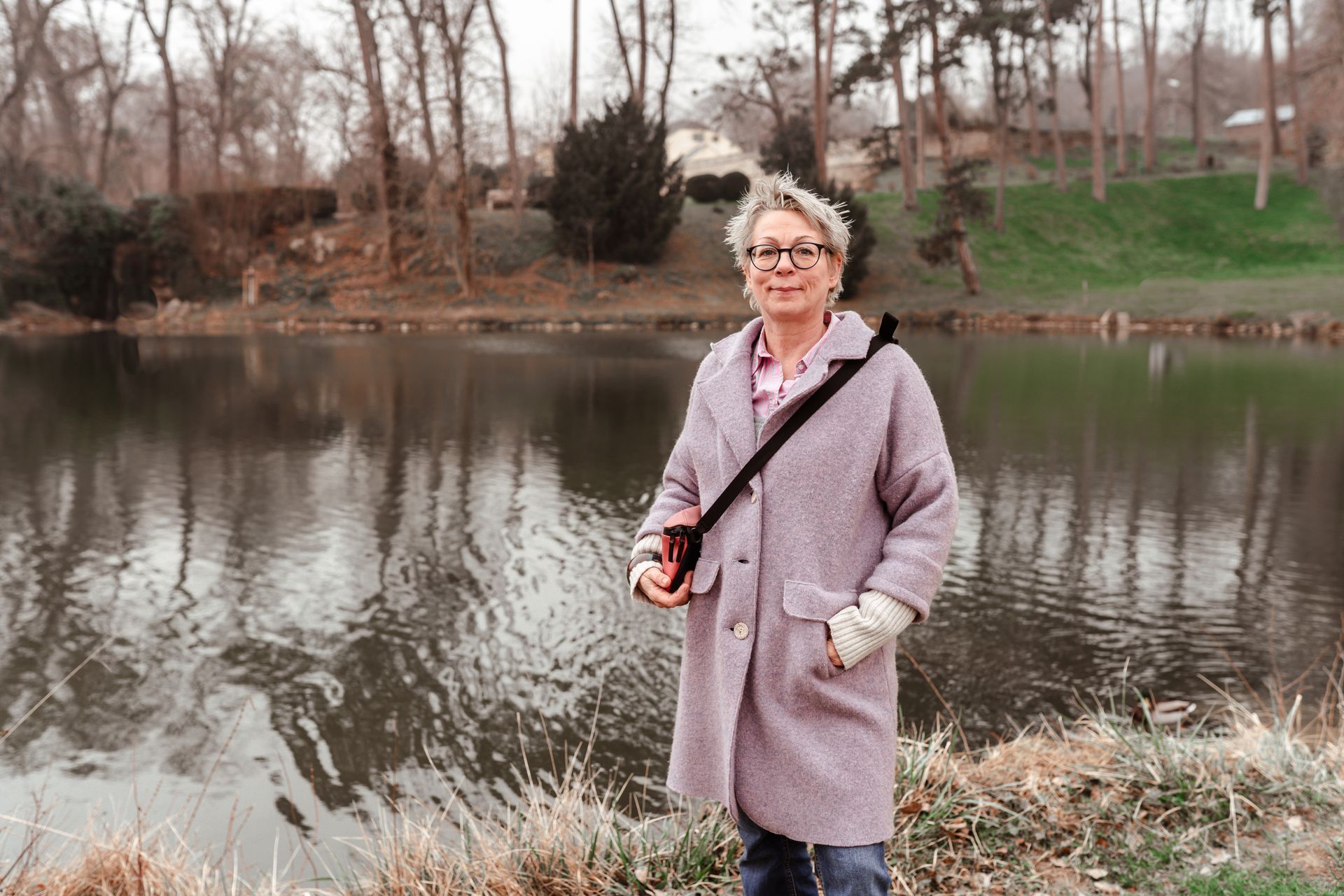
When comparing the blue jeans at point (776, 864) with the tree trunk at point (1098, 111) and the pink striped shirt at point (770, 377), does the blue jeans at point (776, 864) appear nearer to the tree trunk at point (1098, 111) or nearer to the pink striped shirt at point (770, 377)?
the pink striped shirt at point (770, 377)

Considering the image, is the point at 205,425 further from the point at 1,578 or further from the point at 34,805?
the point at 34,805

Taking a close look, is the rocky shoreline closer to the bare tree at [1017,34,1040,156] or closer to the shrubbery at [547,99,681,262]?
the shrubbery at [547,99,681,262]

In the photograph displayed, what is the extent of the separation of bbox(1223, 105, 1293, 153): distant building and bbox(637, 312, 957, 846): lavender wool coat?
58849 mm

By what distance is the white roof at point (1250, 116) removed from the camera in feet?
212

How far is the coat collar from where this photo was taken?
2.21m

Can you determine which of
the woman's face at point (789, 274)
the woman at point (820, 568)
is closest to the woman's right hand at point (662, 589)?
the woman at point (820, 568)

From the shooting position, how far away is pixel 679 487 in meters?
2.52

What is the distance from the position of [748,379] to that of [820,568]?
45 centimetres

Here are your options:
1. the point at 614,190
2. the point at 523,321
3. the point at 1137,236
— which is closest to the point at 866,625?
the point at 523,321

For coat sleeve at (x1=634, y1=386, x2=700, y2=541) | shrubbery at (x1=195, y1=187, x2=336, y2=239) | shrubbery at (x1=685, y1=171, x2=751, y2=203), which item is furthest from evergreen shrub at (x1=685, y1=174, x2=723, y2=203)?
coat sleeve at (x1=634, y1=386, x2=700, y2=541)

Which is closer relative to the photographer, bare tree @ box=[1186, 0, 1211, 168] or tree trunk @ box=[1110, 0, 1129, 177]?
tree trunk @ box=[1110, 0, 1129, 177]

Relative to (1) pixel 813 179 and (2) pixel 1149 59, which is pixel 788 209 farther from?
(2) pixel 1149 59

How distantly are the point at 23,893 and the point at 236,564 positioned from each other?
16.3 feet

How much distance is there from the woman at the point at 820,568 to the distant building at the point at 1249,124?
58.8 metres
